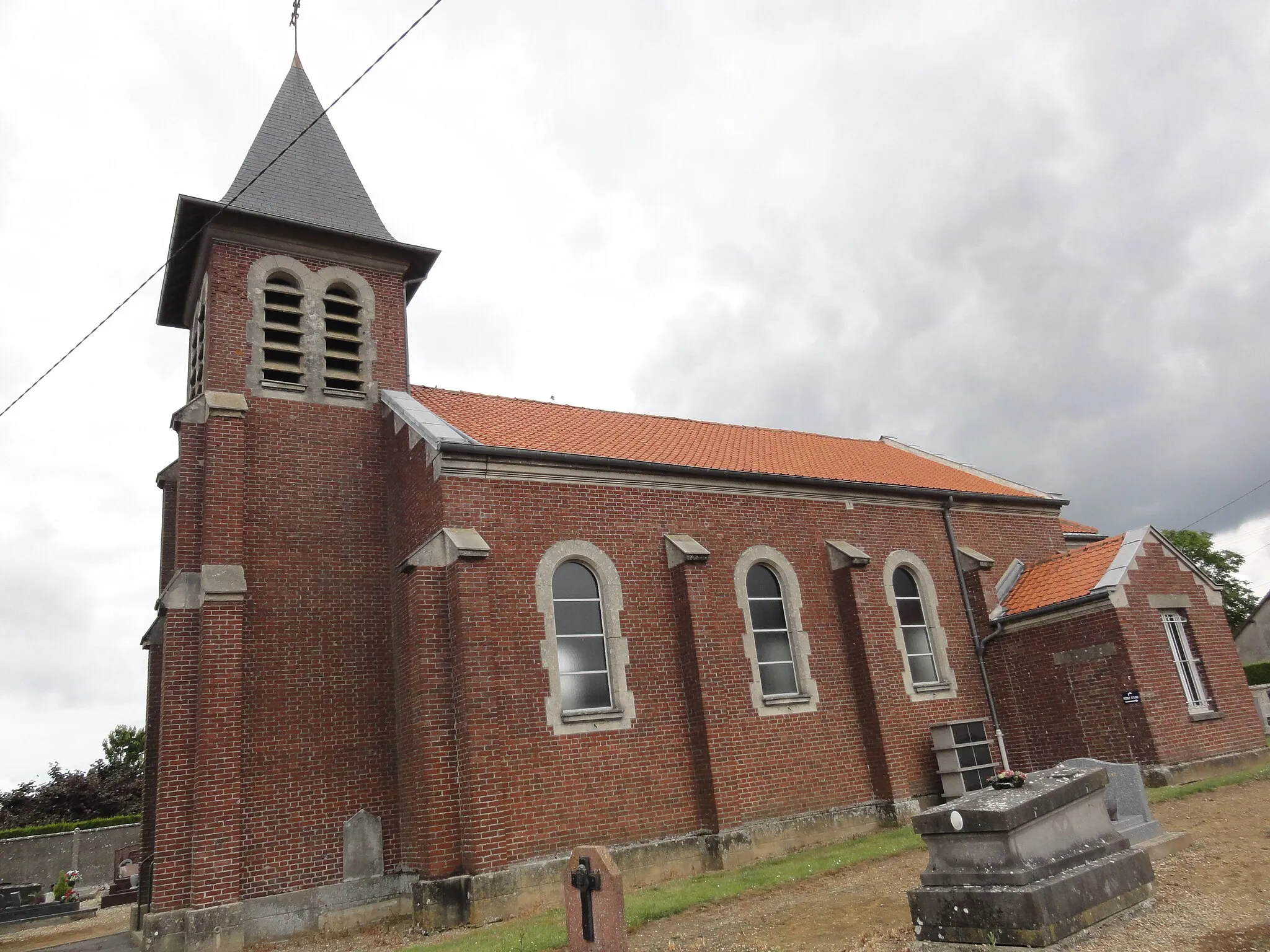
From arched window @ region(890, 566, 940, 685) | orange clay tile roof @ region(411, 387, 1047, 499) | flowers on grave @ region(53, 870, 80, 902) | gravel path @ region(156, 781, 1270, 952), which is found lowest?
gravel path @ region(156, 781, 1270, 952)

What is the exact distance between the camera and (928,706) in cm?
1568

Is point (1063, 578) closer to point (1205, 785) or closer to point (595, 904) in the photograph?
point (1205, 785)

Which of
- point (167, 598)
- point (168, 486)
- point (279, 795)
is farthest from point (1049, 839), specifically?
point (168, 486)

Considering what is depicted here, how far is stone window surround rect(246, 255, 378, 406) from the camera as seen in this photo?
13.9 meters

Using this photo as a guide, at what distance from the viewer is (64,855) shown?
76.2 feet

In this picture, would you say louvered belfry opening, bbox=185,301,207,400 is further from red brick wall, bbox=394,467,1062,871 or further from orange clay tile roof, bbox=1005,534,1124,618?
orange clay tile roof, bbox=1005,534,1124,618

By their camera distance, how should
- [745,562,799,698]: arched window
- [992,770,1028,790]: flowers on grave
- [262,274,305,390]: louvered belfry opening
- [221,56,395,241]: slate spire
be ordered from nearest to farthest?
[992,770,1028,790]: flowers on grave < [262,274,305,390]: louvered belfry opening < [745,562,799,698]: arched window < [221,56,395,241]: slate spire

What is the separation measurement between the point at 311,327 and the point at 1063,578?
598 inches

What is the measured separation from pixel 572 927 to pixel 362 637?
6864mm

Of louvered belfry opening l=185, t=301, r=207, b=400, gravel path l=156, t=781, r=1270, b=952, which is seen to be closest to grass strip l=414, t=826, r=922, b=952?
gravel path l=156, t=781, r=1270, b=952

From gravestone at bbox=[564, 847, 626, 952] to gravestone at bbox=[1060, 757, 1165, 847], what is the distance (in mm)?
5118

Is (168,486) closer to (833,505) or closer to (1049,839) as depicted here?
(833,505)

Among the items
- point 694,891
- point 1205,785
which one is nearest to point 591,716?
point 694,891

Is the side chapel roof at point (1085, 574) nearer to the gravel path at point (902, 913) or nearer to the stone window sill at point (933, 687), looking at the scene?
the stone window sill at point (933, 687)
